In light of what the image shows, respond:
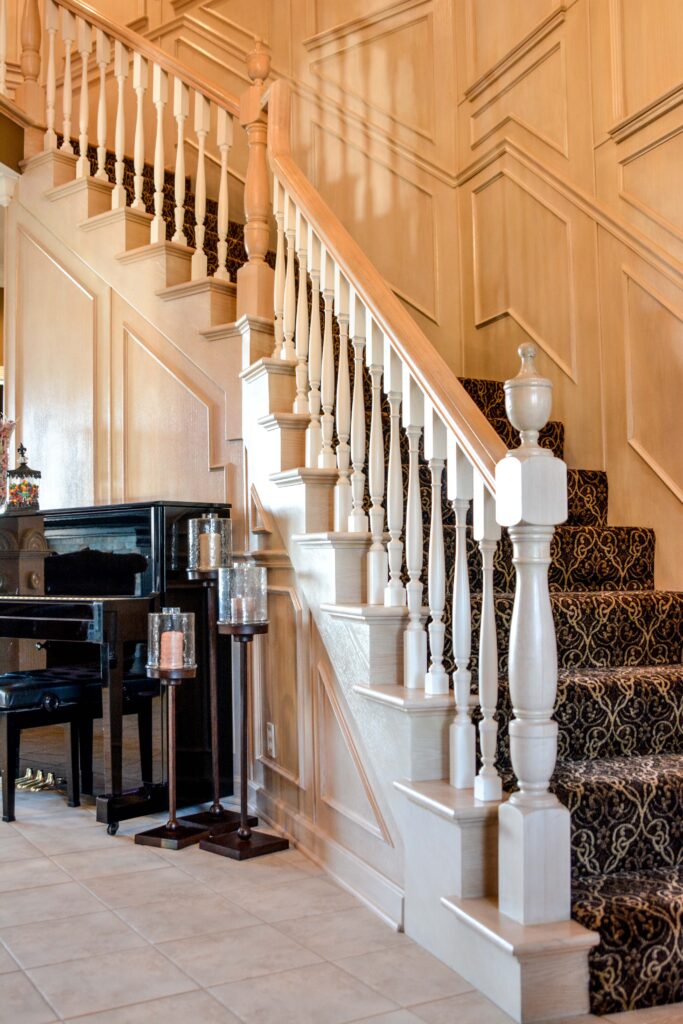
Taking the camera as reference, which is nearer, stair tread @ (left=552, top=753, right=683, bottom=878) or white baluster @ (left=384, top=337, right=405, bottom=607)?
stair tread @ (left=552, top=753, right=683, bottom=878)

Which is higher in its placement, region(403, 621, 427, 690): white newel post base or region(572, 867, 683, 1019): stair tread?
region(403, 621, 427, 690): white newel post base

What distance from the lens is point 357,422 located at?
10.1 ft

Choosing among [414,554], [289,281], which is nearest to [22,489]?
[289,281]

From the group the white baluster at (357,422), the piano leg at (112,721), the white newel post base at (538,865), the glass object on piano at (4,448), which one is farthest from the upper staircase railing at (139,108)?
the white newel post base at (538,865)

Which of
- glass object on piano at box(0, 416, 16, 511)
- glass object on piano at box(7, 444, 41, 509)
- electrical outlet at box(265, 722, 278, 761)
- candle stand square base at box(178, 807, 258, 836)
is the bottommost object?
candle stand square base at box(178, 807, 258, 836)

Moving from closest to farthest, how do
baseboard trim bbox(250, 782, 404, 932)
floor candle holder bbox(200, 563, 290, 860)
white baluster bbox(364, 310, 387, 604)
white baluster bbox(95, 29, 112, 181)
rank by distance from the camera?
baseboard trim bbox(250, 782, 404, 932) → white baluster bbox(364, 310, 387, 604) → floor candle holder bbox(200, 563, 290, 860) → white baluster bbox(95, 29, 112, 181)

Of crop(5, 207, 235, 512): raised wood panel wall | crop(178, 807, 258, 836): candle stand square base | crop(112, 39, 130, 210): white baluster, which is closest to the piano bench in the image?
crop(178, 807, 258, 836): candle stand square base

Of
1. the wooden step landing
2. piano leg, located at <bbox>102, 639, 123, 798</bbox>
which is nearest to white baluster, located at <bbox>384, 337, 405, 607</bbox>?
the wooden step landing

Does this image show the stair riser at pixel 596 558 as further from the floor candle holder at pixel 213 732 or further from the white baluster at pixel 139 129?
the white baluster at pixel 139 129

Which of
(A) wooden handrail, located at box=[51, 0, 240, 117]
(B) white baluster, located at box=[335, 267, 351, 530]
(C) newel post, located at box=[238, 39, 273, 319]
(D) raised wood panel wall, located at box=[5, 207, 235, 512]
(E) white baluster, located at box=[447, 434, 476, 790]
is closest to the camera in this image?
(E) white baluster, located at box=[447, 434, 476, 790]

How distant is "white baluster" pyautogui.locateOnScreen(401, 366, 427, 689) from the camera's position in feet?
8.75

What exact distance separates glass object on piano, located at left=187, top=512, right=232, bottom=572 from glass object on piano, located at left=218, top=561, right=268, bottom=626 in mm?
240

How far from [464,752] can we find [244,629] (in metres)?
1.08

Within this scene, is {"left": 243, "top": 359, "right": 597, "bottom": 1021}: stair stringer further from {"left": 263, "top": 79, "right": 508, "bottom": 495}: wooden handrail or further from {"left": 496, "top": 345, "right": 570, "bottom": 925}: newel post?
{"left": 263, "top": 79, "right": 508, "bottom": 495}: wooden handrail
